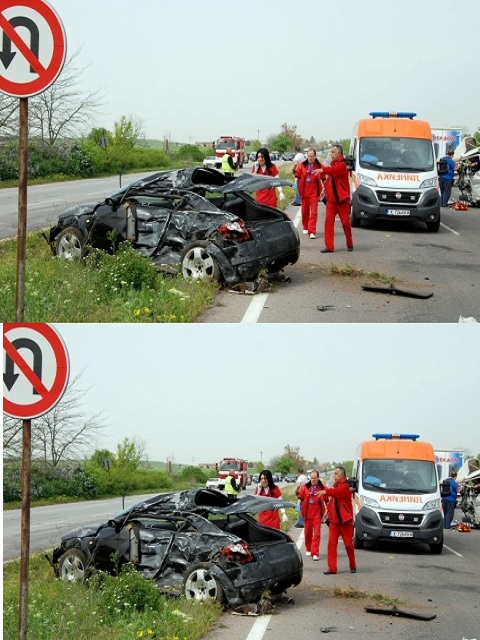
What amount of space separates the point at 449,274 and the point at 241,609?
26.2 feet

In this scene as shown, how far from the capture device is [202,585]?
1280cm

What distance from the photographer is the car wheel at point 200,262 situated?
15891 mm

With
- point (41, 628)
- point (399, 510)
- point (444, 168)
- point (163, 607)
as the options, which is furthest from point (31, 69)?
point (444, 168)

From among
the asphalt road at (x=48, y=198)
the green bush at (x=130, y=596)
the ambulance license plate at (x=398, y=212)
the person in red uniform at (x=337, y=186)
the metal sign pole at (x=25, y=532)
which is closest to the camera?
the metal sign pole at (x=25, y=532)

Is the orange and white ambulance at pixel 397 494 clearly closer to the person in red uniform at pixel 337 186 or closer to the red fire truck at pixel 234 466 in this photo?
the person in red uniform at pixel 337 186

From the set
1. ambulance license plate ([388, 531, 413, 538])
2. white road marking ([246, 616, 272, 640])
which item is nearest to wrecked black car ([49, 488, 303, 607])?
white road marking ([246, 616, 272, 640])

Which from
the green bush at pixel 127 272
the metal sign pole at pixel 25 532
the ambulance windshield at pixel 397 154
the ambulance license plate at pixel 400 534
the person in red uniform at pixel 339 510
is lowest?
the ambulance license plate at pixel 400 534

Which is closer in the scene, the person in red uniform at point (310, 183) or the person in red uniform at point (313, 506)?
the person in red uniform at point (313, 506)

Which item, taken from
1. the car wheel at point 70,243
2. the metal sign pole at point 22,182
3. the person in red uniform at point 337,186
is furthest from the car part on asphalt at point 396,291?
the metal sign pole at point 22,182

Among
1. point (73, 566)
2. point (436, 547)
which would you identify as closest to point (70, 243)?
point (73, 566)

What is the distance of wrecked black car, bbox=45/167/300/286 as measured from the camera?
51.9 feet

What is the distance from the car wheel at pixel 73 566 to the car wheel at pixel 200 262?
3930 millimetres

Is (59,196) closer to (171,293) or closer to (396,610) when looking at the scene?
(171,293)

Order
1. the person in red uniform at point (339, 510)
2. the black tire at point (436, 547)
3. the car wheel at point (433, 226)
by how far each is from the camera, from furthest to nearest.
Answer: the car wheel at point (433, 226)
the black tire at point (436, 547)
the person in red uniform at point (339, 510)
